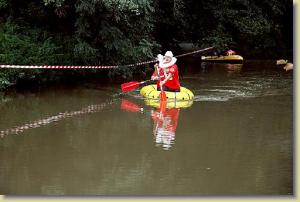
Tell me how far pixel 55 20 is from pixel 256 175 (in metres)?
11.3

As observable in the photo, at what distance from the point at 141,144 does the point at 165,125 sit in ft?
5.18

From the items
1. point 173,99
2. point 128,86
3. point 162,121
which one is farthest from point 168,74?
point 162,121

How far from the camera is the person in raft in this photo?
43.2 ft

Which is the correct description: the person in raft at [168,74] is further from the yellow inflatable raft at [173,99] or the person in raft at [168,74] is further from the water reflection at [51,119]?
the water reflection at [51,119]

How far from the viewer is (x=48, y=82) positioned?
16234 mm

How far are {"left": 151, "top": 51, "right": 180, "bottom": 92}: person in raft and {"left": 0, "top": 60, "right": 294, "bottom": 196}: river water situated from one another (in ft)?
2.64

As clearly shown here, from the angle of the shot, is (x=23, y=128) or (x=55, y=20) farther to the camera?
(x=55, y=20)

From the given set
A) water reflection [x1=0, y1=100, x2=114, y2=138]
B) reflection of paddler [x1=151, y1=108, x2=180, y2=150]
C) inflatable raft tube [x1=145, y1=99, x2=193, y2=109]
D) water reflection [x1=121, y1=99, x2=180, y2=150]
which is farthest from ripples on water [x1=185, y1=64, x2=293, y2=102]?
water reflection [x1=0, y1=100, x2=114, y2=138]

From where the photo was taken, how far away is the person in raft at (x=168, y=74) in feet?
43.2

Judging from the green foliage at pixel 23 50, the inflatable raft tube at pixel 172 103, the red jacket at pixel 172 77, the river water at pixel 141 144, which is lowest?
the river water at pixel 141 144

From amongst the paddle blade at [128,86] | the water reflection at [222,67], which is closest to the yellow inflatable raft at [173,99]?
the paddle blade at [128,86]

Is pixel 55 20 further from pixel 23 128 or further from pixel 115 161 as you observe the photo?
pixel 115 161

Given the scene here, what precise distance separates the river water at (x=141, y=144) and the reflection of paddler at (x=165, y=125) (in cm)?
2

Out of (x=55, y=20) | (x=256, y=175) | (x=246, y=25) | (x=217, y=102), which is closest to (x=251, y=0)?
(x=246, y=25)
